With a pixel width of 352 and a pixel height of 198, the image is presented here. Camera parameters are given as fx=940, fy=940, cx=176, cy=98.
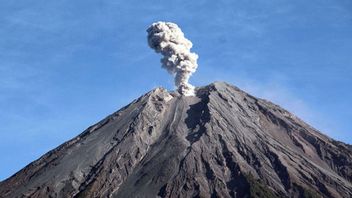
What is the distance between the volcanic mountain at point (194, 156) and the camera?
366 ft

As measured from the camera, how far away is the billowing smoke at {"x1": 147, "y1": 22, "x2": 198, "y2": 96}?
138 metres

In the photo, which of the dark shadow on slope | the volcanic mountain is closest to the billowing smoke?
the volcanic mountain

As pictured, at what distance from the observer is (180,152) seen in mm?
117125

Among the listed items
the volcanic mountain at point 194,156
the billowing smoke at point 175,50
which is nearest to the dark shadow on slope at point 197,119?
the volcanic mountain at point 194,156

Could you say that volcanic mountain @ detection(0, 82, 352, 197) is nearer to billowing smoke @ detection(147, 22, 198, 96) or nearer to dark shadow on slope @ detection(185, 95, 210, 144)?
dark shadow on slope @ detection(185, 95, 210, 144)

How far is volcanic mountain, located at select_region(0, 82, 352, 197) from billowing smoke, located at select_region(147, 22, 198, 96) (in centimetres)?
503

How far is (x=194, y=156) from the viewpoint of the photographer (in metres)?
116

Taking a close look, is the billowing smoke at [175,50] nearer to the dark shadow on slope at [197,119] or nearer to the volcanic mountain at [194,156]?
the volcanic mountain at [194,156]

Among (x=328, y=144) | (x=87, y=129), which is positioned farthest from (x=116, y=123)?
(x=328, y=144)

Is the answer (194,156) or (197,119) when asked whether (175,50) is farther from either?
(194,156)

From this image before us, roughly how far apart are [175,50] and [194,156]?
94.9 feet

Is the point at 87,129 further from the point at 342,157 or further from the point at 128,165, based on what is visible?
the point at 342,157

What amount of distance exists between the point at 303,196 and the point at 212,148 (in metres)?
14.8

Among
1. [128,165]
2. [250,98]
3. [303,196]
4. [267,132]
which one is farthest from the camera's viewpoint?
[250,98]
